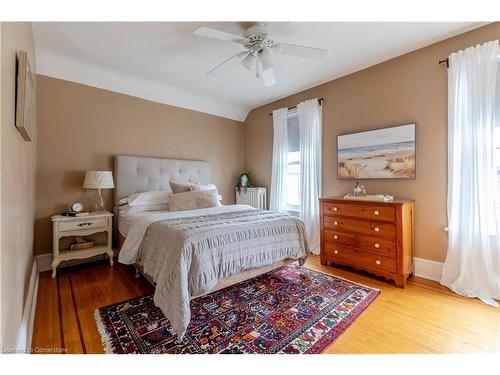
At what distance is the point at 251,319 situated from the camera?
1.89m

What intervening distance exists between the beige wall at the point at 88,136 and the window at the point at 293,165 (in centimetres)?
162

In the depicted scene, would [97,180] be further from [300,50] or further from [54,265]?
[300,50]

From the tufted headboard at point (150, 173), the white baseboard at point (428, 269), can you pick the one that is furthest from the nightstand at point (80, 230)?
the white baseboard at point (428, 269)

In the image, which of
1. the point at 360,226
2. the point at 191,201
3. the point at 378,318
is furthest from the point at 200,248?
the point at 360,226

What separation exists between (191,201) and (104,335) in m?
1.71

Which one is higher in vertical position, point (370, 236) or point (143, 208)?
point (143, 208)

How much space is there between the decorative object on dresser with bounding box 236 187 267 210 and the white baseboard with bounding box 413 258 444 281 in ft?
8.01

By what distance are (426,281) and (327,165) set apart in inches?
72.5

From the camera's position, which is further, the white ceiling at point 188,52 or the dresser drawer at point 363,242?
the dresser drawer at point 363,242

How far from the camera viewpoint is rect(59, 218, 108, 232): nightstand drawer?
8.87ft

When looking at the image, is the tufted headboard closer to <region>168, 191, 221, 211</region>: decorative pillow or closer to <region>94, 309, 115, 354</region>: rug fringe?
<region>168, 191, 221, 211</region>: decorative pillow

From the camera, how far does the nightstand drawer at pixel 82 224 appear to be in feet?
8.87

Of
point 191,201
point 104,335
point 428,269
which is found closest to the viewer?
point 104,335

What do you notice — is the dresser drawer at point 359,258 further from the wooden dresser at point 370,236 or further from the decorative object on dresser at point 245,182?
the decorative object on dresser at point 245,182
